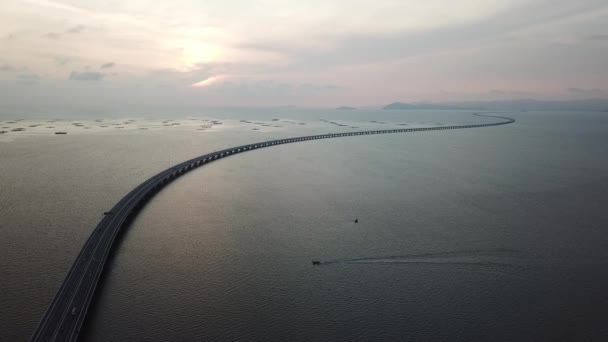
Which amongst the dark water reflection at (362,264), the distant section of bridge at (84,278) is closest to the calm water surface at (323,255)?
the dark water reflection at (362,264)

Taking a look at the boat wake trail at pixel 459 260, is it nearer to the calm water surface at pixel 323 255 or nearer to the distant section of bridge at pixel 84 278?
the calm water surface at pixel 323 255

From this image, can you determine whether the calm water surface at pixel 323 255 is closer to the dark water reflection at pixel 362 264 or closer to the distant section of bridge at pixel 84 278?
the dark water reflection at pixel 362 264

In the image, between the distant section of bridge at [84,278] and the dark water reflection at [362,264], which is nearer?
the distant section of bridge at [84,278]

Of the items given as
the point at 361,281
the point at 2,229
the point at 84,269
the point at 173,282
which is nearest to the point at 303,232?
the point at 361,281

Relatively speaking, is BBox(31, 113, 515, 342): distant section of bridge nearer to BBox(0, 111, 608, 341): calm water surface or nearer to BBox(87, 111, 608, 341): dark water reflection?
BBox(0, 111, 608, 341): calm water surface

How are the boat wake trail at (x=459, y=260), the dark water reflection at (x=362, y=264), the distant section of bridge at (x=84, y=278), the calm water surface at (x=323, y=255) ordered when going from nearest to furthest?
the distant section of bridge at (x=84, y=278)
the dark water reflection at (x=362, y=264)
the calm water surface at (x=323, y=255)
the boat wake trail at (x=459, y=260)

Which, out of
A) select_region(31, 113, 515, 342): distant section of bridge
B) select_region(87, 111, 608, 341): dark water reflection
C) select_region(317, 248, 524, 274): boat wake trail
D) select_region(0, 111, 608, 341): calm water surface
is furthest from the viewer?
select_region(317, 248, 524, 274): boat wake trail

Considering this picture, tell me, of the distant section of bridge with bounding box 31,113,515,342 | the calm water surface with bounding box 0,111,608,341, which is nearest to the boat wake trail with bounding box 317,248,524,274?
the calm water surface with bounding box 0,111,608,341

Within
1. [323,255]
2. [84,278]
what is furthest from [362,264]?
[84,278]

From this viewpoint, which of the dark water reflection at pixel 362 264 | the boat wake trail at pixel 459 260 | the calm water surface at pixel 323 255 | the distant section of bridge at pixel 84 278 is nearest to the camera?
the distant section of bridge at pixel 84 278
